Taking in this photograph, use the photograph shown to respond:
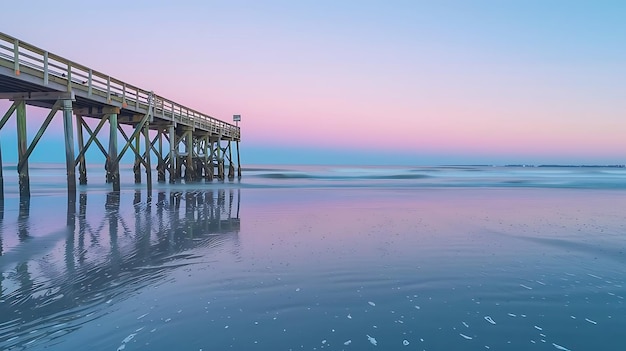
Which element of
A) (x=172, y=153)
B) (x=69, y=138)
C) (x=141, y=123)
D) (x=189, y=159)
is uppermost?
(x=141, y=123)

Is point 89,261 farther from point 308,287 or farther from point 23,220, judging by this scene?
point 23,220

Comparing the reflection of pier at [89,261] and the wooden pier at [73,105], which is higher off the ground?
the wooden pier at [73,105]

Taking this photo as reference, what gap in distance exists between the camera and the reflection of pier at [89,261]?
3.75m

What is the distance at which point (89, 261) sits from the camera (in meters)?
5.86

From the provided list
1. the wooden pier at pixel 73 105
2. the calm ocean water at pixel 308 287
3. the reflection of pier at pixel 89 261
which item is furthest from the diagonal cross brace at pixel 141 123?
the calm ocean water at pixel 308 287

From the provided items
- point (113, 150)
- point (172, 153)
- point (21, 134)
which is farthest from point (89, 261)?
A: point (172, 153)

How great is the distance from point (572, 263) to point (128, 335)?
258 inches

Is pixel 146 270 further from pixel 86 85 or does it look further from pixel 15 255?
pixel 86 85

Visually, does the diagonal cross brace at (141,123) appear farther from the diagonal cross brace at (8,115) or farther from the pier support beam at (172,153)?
the diagonal cross brace at (8,115)

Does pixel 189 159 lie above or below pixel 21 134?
below

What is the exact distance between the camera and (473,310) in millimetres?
4117

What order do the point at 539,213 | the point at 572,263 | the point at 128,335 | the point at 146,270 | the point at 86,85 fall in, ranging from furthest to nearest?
the point at 86,85 < the point at 539,213 < the point at 572,263 < the point at 146,270 < the point at 128,335

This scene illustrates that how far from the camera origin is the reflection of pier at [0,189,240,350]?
3.75 metres

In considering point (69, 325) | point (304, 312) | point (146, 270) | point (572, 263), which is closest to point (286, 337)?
point (304, 312)
